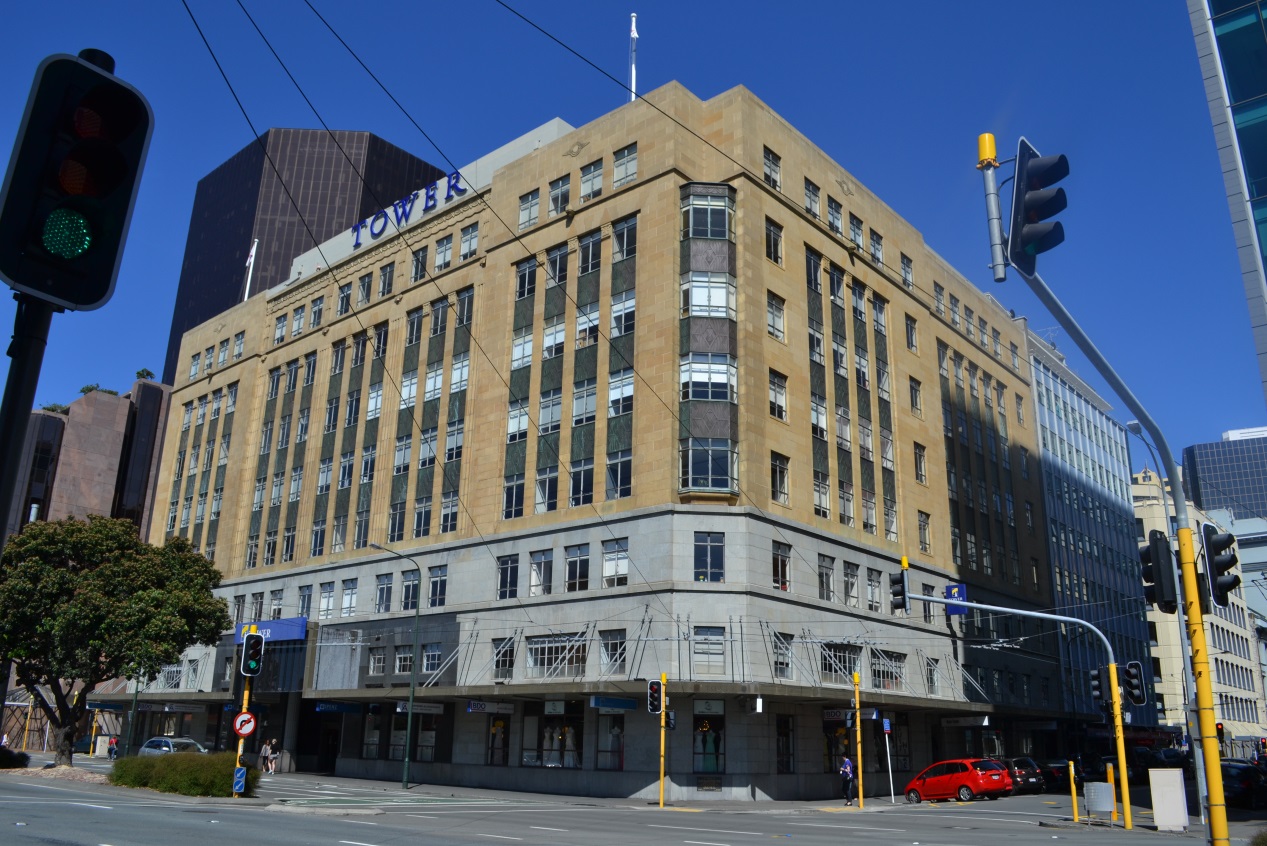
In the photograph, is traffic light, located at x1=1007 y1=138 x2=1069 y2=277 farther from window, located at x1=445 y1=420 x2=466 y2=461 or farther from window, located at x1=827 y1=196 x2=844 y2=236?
window, located at x1=827 y1=196 x2=844 y2=236

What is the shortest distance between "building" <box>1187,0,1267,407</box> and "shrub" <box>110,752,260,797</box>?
3529cm

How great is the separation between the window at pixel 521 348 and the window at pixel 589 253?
173 inches

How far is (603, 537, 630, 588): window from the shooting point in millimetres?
45438

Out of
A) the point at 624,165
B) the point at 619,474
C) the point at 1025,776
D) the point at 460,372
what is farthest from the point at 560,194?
the point at 1025,776

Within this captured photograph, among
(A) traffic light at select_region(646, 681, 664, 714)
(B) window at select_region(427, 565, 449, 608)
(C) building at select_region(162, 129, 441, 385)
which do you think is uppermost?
(C) building at select_region(162, 129, 441, 385)

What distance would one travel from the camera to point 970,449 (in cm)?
6669

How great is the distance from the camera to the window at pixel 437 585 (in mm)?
53219

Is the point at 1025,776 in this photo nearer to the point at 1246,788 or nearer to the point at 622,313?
the point at 1246,788

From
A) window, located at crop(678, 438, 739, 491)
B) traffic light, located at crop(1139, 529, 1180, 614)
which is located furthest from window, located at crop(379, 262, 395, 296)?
traffic light, located at crop(1139, 529, 1180, 614)

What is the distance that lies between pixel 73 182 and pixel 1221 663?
4692 inches

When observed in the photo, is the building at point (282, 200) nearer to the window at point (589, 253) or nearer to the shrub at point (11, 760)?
the window at point (589, 253)

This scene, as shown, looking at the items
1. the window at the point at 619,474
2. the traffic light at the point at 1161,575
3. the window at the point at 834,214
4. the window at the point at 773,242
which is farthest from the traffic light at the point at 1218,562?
the window at the point at 834,214

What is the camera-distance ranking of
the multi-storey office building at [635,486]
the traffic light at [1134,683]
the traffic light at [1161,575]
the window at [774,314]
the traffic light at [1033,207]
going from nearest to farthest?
the traffic light at [1033,207], the traffic light at [1161,575], the traffic light at [1134,683], the multi-storey office building at [635,486], the window at [774,314]

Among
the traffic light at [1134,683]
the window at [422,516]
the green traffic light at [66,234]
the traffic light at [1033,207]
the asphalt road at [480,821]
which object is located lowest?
the asphalt road at [480,821]
